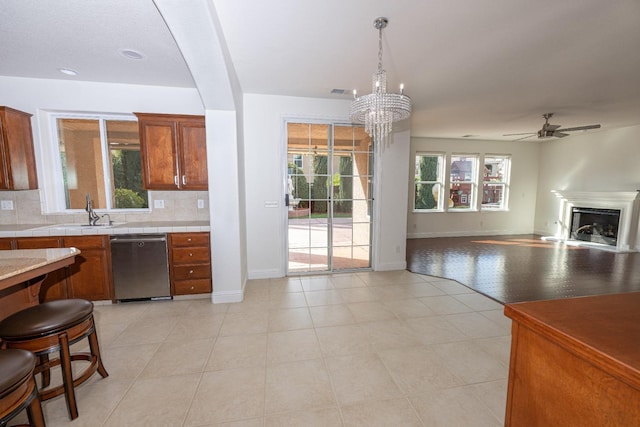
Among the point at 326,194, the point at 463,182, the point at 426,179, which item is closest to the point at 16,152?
the point at 326,194

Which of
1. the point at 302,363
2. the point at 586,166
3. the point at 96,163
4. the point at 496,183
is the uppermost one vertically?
the point at 586,166

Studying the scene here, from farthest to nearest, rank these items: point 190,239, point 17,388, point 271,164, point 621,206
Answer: point 621,206, point 271,164, point 190,239, point 17,388

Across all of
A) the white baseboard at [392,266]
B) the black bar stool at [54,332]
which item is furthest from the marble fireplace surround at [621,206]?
the black bar stool at [54,332]

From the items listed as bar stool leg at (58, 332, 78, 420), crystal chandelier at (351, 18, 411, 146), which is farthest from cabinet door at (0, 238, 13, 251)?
crystal chandelier at (351, 18, 411, 146)

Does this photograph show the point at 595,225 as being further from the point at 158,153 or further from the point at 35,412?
the point at 35,412

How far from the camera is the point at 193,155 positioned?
3332 mm

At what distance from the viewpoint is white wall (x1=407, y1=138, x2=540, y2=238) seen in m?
7.08

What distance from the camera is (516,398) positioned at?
1079 millimetres

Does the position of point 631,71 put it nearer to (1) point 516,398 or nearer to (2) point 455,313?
(2) point 455,313

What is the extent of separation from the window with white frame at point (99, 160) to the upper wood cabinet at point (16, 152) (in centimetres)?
28

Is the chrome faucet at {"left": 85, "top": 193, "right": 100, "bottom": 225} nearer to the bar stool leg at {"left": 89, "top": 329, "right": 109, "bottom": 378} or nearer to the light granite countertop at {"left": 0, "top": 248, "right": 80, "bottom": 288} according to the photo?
the light granite countertop at {"left": 0, "top": 248, "right": 80, "bottom": 288}

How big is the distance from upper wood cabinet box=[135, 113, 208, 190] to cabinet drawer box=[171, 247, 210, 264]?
2.54 feet

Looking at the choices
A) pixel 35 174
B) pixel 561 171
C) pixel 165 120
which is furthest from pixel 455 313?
pixel 561 171

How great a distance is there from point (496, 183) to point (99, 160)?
350 inches
